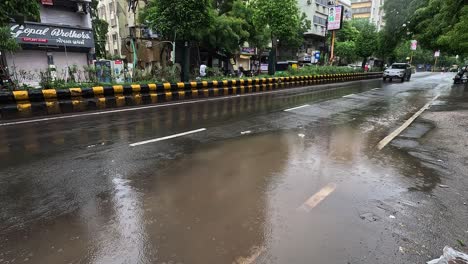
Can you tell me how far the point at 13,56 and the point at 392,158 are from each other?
78.3 feet

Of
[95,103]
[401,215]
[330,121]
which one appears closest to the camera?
[401,215]

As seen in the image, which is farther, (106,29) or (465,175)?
(106,29)

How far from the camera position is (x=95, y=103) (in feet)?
35.0

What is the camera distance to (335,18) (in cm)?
2689

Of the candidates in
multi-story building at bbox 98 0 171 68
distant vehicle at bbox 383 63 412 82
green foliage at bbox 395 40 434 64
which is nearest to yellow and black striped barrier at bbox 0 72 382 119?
multi-story building at bbox 98 0 171 68

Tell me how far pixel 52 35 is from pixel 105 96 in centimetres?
1534

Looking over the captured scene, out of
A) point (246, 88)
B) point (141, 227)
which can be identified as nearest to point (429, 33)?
point (246, 88)

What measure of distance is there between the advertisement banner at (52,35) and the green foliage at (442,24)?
2506 cm

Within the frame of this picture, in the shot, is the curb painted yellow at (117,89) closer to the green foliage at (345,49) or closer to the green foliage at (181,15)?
the green foliage at (181,15)

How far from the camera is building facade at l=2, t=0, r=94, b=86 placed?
21.1m

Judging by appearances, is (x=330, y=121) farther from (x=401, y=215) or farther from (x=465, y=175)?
(x=401, y=215)

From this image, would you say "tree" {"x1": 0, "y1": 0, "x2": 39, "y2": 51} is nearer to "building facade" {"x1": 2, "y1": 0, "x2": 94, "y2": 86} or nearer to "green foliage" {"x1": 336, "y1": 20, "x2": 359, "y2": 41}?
"building facade" {"x1": 2, "y1": 0, "x2": 94, "y2": 86}

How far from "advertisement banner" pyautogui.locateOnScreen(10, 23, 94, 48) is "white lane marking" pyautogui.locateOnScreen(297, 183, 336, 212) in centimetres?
2254

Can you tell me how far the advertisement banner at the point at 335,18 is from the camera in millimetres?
26562
